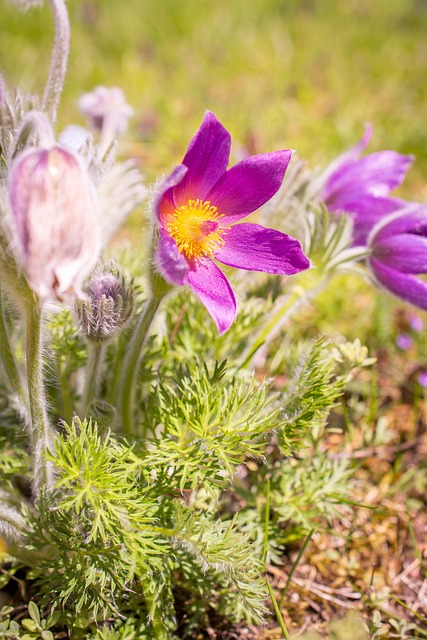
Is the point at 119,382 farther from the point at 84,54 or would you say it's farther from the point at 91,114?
the point at 84,54

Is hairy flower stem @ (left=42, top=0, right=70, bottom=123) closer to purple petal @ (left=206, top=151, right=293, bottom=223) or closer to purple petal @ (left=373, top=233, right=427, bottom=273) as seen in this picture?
purple petal @ (left=206, top=151, right=293, bottom=223)

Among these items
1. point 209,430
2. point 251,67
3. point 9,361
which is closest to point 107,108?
point 9,361

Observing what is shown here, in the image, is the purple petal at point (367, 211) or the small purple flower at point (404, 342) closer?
the purple petal at point (367, 211)

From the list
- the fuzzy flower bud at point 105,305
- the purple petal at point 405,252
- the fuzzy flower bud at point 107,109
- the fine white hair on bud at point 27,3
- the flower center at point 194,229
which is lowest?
the fuzzy flower bud at point 105,305

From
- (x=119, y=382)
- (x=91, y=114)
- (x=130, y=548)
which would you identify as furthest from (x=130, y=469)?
(x=91, y=114)

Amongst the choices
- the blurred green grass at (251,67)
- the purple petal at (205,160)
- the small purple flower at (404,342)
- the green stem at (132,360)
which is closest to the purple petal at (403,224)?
the purple petal at (205,160)

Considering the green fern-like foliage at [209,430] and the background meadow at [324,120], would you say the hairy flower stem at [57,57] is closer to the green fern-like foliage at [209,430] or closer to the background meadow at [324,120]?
the green fern-like foliage at [209,430]
